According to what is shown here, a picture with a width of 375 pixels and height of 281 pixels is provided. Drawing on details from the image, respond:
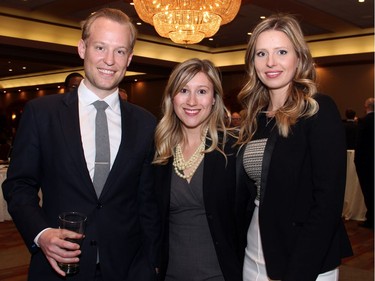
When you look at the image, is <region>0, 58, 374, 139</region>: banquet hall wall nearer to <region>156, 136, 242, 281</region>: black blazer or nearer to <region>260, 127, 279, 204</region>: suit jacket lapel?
<region>156, 136, 242, 281</region>: black blazer

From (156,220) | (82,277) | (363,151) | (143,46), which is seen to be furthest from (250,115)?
(143,46)

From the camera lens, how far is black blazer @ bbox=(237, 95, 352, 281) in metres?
1.64

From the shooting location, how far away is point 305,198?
1.70m

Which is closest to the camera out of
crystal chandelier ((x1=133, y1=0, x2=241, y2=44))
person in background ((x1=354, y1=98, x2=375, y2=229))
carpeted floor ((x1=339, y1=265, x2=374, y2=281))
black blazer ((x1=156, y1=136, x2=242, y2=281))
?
black blazer ((x1=156, y1=136, x2=242, y2=281))

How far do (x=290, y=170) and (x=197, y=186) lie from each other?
48 centimetres

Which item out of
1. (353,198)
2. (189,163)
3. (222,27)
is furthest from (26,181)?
(222,27)

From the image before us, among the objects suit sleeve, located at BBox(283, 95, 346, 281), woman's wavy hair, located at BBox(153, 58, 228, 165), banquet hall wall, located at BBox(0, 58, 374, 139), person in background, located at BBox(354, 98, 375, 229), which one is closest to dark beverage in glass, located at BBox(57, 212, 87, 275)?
woman's wavy hair, located at BBox(153, 58, 228, 165)

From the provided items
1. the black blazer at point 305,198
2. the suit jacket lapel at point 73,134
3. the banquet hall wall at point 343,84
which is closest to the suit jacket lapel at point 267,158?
the black blazer at point 305,198

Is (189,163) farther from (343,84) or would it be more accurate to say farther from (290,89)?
(343,84)

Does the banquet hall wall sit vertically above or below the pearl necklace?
above

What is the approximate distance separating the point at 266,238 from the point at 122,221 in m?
0.58

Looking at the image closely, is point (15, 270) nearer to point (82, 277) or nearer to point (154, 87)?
point (82, 277)

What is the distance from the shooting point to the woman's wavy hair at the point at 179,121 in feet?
7.00

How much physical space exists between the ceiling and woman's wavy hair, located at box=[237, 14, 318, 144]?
5.64 metres
